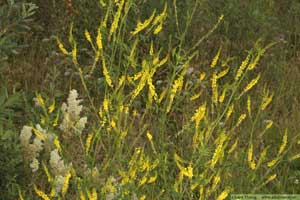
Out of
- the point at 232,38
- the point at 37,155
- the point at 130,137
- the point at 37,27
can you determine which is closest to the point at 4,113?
the point at 37,155

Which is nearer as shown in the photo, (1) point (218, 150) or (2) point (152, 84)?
(1) point (218, 150)

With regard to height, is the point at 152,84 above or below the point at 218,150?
below

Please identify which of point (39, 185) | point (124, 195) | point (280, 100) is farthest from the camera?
point (280, 100)

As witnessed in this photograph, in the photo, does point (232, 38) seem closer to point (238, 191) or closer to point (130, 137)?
point (130, 137)

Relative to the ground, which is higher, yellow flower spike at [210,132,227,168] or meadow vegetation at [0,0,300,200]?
yellow flower spike at [210,132,227,168]

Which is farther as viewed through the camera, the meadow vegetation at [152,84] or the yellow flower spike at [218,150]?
the meadow vegetation at [152,84]

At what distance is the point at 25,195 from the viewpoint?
9.49ft

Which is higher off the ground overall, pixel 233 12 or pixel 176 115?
pixel 233 12

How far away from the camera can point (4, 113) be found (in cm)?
291

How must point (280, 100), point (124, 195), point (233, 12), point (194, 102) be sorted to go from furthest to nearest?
point (233, 12) → point (280, 100) → point (194, 102) → point (124, 195)

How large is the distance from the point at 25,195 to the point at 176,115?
1.24 metres

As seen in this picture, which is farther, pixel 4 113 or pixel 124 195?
pixel 4 113

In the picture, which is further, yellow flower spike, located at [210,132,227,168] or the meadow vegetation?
the meadow vegetation

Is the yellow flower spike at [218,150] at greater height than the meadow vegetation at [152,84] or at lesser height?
greater
